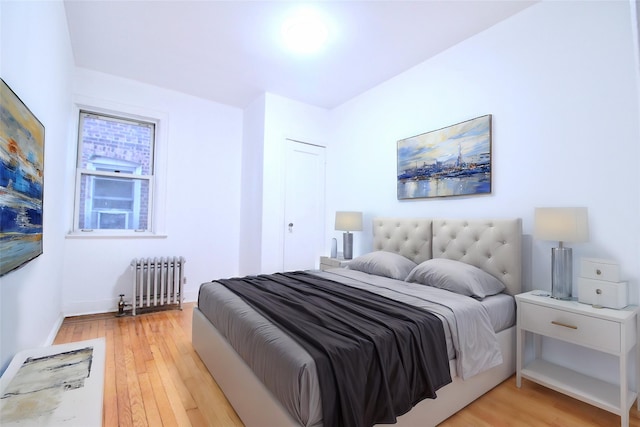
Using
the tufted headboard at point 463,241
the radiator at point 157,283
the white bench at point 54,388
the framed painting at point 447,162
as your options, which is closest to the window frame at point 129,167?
the radiator at point 157,283

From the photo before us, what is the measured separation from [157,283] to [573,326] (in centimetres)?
401

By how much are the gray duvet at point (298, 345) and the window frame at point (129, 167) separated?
1.82m

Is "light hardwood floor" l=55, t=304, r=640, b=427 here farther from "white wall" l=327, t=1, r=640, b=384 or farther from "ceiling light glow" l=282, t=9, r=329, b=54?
"ceiling light glow" l=282, t=9, r=329, b=54

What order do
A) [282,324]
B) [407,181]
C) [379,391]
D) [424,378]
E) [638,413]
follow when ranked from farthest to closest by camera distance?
1. [407,181]
2. [638,413]
3. [282,324]
4. [424,378]
5. [379,391]

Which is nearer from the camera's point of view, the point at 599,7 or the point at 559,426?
the point at 559,426

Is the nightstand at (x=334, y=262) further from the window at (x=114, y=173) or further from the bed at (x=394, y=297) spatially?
the window at (x=114, y=173)

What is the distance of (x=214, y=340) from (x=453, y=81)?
10.4 ft

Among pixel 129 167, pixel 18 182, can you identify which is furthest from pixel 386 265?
pixel 129 167

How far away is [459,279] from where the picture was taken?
228 centimetres

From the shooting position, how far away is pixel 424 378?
5.03 feet

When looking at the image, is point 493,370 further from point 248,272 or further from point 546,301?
point 248,272

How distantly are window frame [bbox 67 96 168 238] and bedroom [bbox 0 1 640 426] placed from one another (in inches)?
3.8

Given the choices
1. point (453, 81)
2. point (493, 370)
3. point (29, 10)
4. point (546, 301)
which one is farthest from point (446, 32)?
point (29, 10)

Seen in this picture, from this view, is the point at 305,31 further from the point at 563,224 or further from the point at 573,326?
the point at 573,326
